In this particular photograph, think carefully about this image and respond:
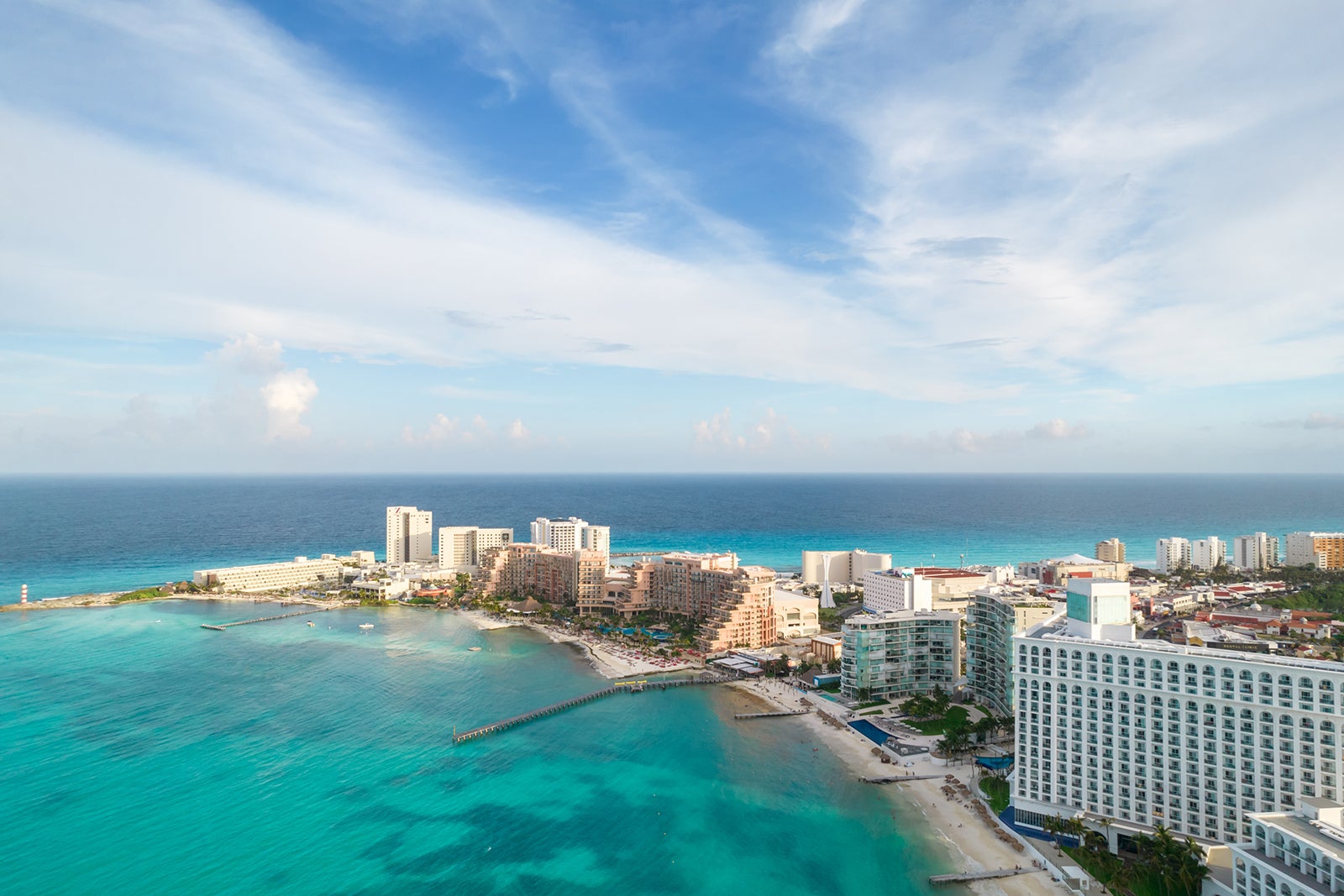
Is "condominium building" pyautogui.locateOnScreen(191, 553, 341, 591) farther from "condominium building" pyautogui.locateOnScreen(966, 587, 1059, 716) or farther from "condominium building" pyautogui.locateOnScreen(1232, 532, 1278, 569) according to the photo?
Result: "condominium building" pyautogui.locateOnScreen(1232, 532, 1278, 569)

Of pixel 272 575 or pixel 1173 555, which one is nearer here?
pixel 272 575

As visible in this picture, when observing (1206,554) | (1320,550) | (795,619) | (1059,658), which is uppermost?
(1059,658)

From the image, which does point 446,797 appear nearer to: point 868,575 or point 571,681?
point 571,681

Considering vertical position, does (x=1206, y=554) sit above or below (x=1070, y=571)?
below

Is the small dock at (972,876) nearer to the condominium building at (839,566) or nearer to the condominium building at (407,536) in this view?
the condominium building at (839,566)

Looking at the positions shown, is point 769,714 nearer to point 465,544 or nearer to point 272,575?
point 465,544

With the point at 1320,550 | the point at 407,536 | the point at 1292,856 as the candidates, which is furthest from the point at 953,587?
the point at 407,536

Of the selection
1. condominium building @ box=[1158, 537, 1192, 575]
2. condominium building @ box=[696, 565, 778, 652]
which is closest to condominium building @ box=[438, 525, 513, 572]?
condominium building @ box=[696, 565, 778, 652]
